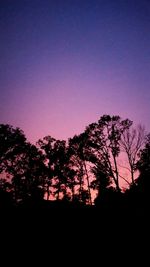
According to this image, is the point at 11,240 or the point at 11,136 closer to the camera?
the point at 11,240

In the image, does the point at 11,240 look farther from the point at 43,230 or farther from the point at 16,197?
the point at 16,197

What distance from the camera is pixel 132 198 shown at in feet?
55.4

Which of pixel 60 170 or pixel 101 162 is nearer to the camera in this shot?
pixel 101 162

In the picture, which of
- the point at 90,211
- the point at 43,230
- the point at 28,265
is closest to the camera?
the point at 28,265

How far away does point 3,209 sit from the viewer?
41.9 ft

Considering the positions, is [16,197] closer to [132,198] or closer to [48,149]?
[48,149]

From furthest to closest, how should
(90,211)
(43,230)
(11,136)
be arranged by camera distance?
(11,136) < (90,211) < (43,230)

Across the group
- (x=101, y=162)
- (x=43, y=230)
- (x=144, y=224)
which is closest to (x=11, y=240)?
(x=43, y=230)

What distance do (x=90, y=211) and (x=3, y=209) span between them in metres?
5.64

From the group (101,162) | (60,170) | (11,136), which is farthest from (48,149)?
(101,162)

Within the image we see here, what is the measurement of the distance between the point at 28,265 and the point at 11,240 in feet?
6.59

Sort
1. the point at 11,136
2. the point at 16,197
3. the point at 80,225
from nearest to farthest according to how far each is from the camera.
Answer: the point at 80,225
the point at 11,136
the point at 16,197

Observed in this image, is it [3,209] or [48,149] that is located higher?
[48,149]

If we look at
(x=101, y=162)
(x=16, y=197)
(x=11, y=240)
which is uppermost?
(x=101, y=162)
